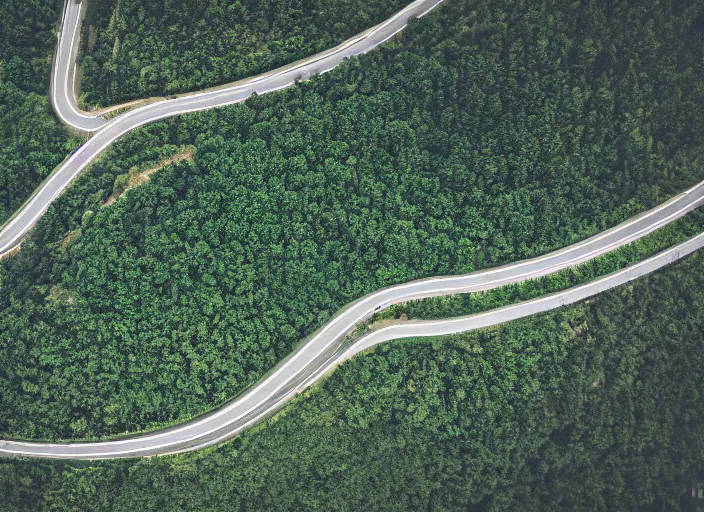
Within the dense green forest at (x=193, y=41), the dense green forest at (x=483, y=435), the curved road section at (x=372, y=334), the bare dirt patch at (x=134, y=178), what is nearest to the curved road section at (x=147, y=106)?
the dense green forest at (x=193, y=41)

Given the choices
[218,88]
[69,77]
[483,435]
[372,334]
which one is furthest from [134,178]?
[483,435]

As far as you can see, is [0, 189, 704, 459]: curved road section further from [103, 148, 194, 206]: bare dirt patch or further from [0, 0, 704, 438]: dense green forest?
[103, 148, 194, 206]: bare dirt patch

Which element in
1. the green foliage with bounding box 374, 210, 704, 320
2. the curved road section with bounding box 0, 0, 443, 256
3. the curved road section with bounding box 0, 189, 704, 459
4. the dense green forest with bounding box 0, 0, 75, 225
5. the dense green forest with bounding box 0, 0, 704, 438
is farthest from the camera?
the green foliage with bounding box 374, 210, 704, 320

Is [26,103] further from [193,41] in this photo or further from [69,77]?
[193,41]

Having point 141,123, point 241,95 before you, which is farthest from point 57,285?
point 241,95

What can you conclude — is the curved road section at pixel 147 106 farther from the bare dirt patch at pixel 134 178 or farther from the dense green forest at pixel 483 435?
the dense green forest at pixel 483 435

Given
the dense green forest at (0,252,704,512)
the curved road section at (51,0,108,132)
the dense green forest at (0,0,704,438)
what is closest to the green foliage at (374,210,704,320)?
the dense green forest at (0,252,704,512)

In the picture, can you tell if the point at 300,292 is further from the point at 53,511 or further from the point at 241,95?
the point at 53,511
